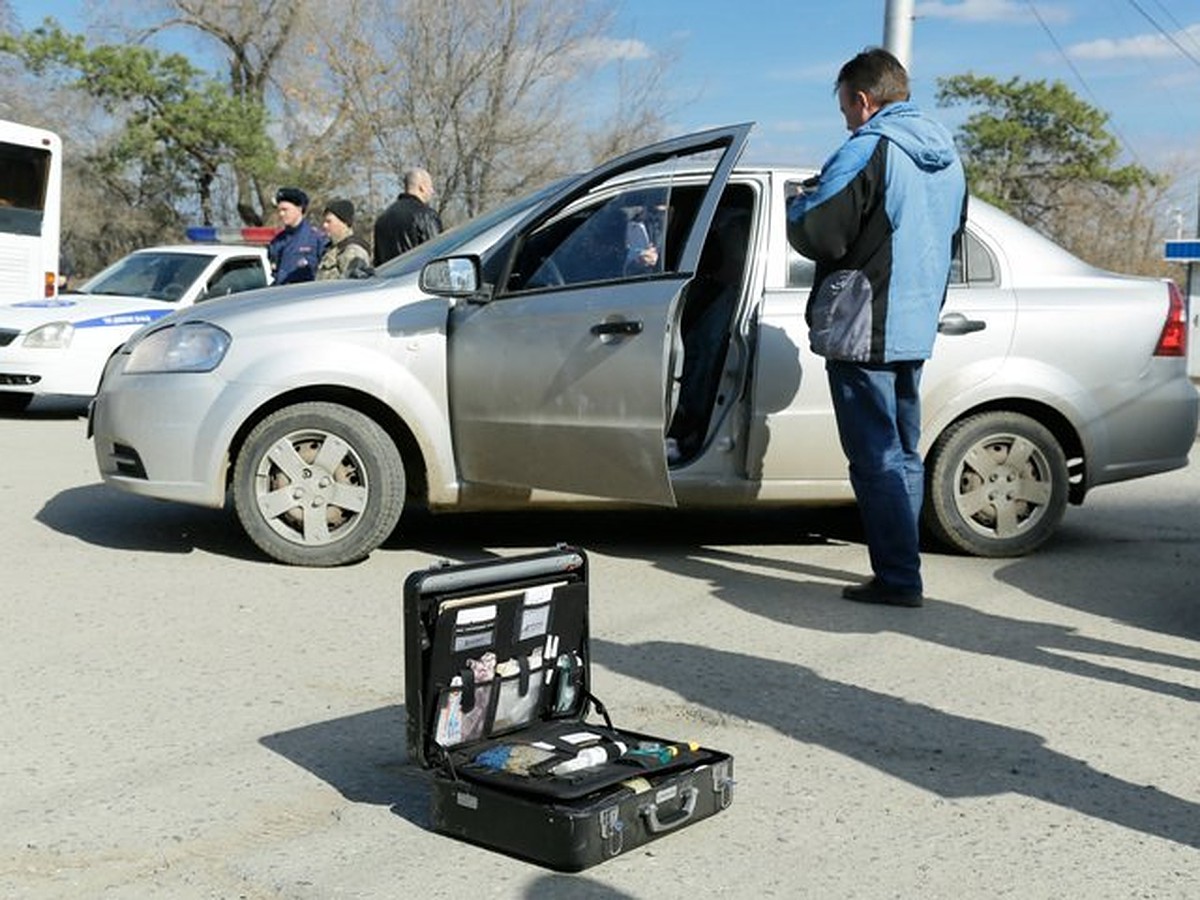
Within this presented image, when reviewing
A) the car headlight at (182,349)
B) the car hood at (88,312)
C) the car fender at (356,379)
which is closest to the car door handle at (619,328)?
the car fender at (356,379)

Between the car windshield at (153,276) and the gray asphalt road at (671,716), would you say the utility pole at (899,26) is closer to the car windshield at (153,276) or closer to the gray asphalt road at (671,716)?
the gray asphalt road at (671,716)

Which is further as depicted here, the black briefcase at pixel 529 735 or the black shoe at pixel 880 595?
the black shoe at pixel 880 595

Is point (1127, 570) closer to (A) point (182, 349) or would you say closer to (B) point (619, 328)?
(B) point (619, 328)

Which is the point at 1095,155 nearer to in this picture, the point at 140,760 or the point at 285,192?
the point at 285,192

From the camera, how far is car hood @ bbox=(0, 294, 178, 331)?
12.7 metres

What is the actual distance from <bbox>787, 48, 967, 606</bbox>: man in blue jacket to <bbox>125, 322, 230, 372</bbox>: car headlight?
243 centimetres

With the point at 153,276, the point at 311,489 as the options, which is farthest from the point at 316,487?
the point at 153,276

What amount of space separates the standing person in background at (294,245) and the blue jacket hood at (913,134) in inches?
192

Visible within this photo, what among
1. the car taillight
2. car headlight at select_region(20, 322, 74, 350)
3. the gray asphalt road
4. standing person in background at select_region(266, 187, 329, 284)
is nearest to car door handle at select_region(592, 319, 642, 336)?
the gray asphalt road

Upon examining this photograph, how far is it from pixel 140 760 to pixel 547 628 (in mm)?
1141

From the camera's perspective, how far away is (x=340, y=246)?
9.46 meters

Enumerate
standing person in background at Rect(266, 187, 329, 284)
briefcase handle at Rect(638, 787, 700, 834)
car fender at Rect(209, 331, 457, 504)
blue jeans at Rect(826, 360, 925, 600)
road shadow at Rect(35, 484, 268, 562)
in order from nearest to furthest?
briefcase handle at Rect(638, 787, 700, 834), blue jeans at Rect(826, 360, 925, 600), car fender at Rect(209, 331, 457, 504), road shadow at Rect(35, 484, 268, 562), standing person in background at Rect(266, 187, 329, 284)

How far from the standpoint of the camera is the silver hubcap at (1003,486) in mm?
6797

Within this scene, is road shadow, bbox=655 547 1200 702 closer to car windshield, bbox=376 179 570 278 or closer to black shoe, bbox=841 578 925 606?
A: black shoe, bbox=841 578 925 606
